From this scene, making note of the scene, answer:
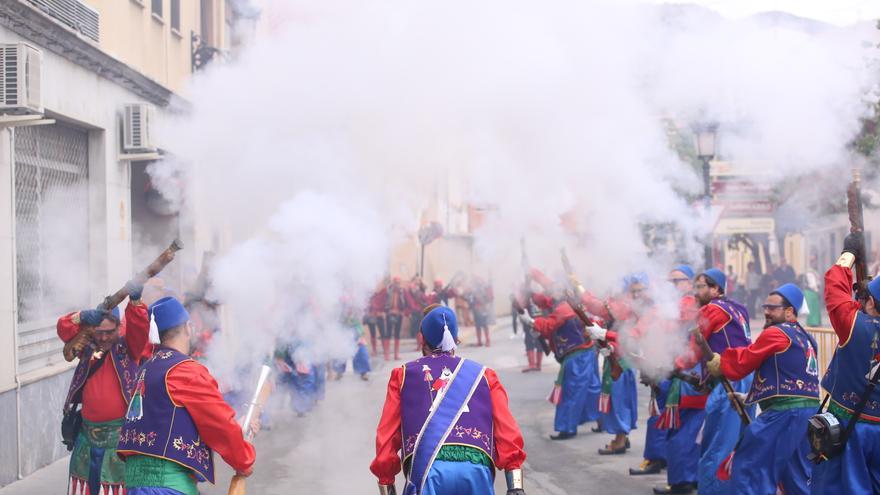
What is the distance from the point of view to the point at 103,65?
12719mm

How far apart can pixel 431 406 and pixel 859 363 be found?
2.38 meters

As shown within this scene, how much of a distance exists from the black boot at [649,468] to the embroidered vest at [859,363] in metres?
3.94

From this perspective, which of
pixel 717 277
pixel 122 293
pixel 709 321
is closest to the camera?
pixel 122 293

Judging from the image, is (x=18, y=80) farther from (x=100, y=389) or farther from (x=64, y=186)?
(x=100, y=389)

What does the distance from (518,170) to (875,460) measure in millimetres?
7232

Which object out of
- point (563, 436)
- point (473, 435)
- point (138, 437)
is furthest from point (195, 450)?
point (563, 436)

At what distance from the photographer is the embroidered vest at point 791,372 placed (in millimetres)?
7102

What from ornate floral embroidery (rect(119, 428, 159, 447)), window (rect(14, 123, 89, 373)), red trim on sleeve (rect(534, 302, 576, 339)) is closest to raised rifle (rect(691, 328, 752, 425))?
ornate floral embroidery (rect(119, 428, 159, 447))

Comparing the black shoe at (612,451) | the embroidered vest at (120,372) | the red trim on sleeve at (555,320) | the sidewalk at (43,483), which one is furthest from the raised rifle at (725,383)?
the sidewalk at (43,483)

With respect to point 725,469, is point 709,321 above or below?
above

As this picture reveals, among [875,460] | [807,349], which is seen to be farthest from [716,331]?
[875,460]

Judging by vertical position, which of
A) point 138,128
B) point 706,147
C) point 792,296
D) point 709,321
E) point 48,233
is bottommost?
point 709,321

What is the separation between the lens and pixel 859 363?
5848 millimetres

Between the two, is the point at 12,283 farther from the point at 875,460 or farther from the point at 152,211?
the point at 875,460
